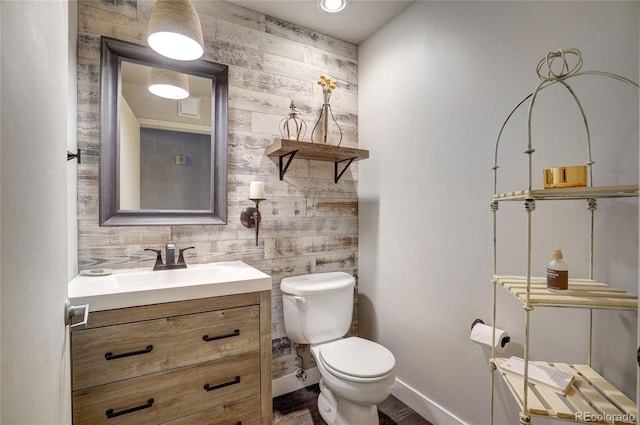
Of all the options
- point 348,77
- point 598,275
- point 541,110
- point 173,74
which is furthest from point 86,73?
point 598,275

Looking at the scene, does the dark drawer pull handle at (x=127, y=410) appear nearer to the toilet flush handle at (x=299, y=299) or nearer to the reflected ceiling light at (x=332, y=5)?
the toilet flush handle at (x=299, y=299)

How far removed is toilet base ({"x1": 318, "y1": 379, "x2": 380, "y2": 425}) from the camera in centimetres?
160

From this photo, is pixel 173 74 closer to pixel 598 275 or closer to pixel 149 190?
pixel 149 190

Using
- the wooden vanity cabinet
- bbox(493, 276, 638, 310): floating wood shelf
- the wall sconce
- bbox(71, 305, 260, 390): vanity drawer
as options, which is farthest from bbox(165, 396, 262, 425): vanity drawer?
bbox(493, 276, 638, 310): floating wood shelf

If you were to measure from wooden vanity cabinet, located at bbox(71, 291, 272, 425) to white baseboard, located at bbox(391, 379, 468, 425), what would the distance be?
3.10ft

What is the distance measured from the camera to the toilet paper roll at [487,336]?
1.36 m

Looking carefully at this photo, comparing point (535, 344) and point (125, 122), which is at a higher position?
point (125, 122)

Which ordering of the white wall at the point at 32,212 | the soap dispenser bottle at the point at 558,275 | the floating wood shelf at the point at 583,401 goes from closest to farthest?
the white wall at the point at 32,212, the floating wood shelf at the point at 583,401, the soap dispenser bottle at the point at 558,275

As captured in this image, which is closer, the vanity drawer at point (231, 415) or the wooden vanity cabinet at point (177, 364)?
the wooden vanity cabinet at point (177, 364)

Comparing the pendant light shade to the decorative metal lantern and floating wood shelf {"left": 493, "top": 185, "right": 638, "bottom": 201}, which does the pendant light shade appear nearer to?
the decorative metal lantern

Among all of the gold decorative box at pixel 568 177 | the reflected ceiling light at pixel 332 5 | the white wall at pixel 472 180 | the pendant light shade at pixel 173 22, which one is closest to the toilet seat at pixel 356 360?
the white wall at pixel 472 180

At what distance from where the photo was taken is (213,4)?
189 cm

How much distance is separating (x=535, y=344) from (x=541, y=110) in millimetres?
1016

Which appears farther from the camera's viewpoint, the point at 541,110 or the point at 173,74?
the point at 173,74
